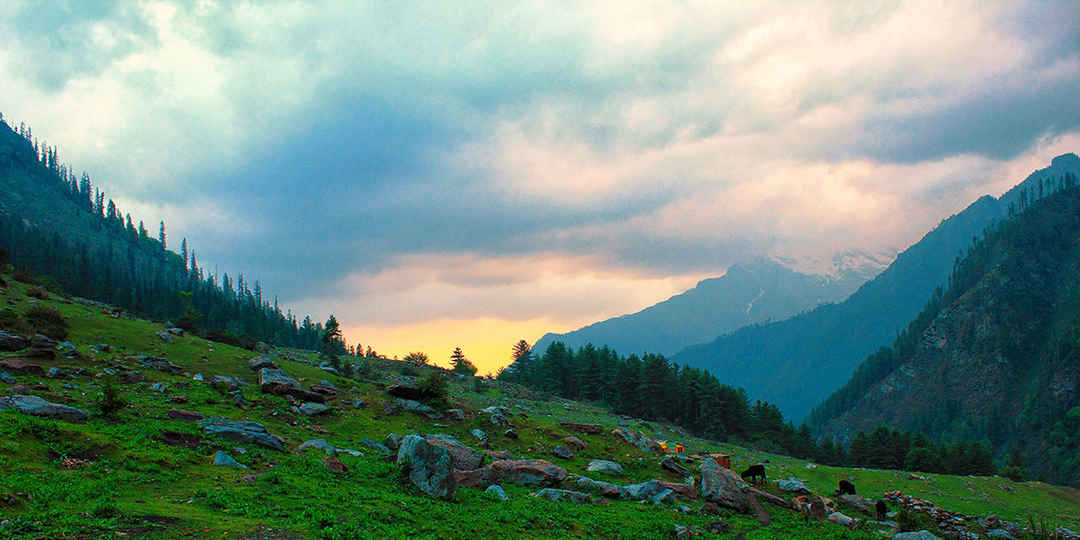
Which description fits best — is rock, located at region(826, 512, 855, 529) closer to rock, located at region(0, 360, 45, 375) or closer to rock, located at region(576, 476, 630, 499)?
rock, located at region(576, 476, 630, 499)

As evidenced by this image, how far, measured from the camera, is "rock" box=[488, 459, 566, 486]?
97.0ft

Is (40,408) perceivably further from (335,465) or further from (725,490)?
(725,490)

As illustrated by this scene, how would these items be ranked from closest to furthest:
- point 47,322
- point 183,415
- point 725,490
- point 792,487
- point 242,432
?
point 242,432
point 183,415
point 725,490
point 792,487
point 47,322

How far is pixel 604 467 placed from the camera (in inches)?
1417

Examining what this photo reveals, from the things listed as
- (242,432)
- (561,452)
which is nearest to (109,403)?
(242,432)

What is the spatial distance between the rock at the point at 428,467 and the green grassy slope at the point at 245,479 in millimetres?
670

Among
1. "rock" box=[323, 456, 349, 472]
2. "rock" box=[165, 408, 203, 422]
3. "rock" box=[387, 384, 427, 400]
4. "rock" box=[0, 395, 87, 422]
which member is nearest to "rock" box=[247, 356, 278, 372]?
"rock" box=[387, 384, 427, 400]

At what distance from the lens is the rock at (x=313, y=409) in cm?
3506

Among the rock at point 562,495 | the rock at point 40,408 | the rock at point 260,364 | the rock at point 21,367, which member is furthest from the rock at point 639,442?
the rock at point 21,367

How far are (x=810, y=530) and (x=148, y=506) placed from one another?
1152 inches

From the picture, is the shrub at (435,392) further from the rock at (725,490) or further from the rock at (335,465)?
the rock at (725,490)

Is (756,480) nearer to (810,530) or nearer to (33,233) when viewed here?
(810,530)

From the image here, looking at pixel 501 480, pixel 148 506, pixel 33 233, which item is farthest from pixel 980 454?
pixel 33 233

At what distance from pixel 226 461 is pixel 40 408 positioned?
318 inches
